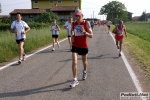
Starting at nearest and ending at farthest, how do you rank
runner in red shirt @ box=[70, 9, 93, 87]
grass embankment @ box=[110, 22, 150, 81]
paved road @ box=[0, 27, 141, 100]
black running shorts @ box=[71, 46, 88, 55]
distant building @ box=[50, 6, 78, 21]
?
1. paved road @ box=[0, 27, 141, 100]
2. runner in red shirt @ box=[70, 9, 93, 87]
3. black running shorts @ box=[71, 46, 88, 55]
4. grass embankment @ box=[110, 22, 150, 81]
5. distant building @ box=[50, 6, 78, 21]

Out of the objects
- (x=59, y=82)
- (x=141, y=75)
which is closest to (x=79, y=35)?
(x=59, y=82)

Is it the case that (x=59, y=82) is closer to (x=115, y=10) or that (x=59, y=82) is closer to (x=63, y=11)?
(x=63, y=11)

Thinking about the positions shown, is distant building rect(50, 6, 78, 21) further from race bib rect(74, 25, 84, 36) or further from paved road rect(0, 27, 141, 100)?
race bib rect(74, 25, 84, 36)

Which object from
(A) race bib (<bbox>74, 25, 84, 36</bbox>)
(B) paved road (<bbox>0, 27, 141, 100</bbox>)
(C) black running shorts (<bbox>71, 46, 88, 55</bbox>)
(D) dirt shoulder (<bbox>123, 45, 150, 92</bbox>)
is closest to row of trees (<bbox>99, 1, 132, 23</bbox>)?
(D) dirt shoulder (<bbox>123, 45, 150, 92</bbox>)

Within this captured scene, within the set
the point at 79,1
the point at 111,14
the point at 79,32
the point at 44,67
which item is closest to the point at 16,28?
the point at 44,67

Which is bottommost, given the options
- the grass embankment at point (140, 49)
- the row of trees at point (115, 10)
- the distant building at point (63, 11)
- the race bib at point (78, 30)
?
the grass embankment at point (140, 49)

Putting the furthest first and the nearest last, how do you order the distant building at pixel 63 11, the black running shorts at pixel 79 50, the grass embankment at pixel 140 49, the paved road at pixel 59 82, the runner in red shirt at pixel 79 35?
1. the distant building at pixel 63 11
2. the grass embankment at pixel 140 49
3. the black running shorts at pixel 79 50
4. the runner in red shirt at pixel 79 35
5. the paved road at pixel 59 82

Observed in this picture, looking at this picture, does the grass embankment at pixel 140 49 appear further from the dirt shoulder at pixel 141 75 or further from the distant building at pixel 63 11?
the distant building at pixel 63 11

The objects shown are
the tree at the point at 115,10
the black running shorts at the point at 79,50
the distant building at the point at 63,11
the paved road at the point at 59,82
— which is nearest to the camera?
Answer: the paved road at the point at 59,82

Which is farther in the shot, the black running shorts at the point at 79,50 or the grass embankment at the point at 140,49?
the grass embankment at the point at 140,49

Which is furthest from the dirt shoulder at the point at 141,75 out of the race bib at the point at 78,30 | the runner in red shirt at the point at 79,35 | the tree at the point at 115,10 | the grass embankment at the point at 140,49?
the tree at the point at 115,10

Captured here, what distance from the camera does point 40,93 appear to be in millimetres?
5160

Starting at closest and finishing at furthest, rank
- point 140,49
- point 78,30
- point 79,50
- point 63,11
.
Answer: point 78,30
point 79,50
point 140,49
point 63,11

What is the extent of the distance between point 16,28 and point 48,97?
4.68 metres
